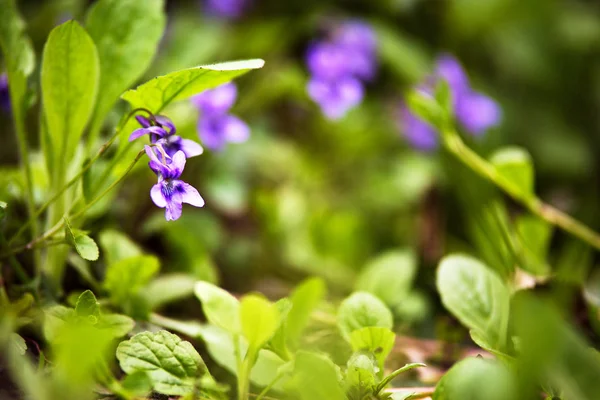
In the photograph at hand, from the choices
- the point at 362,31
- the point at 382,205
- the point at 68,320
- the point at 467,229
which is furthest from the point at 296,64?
the point at 68,320

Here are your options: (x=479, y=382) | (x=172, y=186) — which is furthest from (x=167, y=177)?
(x=479, y=382)

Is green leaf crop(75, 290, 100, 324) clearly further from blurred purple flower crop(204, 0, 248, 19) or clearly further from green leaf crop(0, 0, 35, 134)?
blurred purple flower crop(204, 0, 248, 19)

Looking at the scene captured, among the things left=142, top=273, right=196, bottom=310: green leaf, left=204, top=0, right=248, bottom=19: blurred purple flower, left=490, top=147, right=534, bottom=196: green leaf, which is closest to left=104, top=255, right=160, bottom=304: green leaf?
left=142, top=273, right=196, bottom=310: green leaf

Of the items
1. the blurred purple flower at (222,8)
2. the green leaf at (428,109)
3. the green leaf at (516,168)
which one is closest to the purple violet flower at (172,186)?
the green leaf at (428,109)

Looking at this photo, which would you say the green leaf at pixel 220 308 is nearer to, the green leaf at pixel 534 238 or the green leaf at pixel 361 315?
the green leaf at pixel 361 315

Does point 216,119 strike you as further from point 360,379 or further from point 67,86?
point 360,379

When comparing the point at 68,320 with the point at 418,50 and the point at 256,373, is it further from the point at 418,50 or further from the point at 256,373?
the point at 418,50
